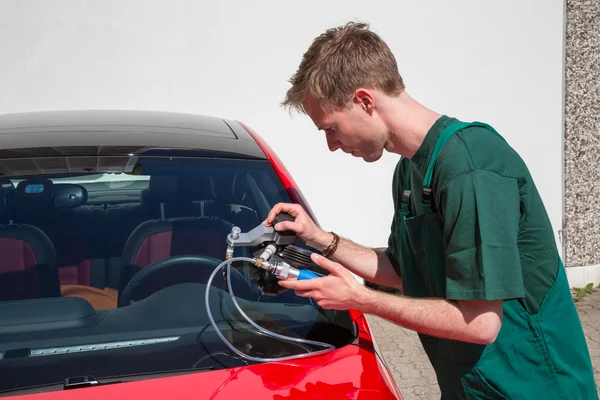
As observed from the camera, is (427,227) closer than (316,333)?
Yes

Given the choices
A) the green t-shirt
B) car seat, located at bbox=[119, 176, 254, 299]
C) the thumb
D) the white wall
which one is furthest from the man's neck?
the white wall

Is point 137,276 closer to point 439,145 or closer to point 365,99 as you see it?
point 365,99

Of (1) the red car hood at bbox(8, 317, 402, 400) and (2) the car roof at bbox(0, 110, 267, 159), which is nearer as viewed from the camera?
(1) the red car hood at bbox(8, 317, 402, 400)

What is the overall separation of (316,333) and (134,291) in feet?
2.14

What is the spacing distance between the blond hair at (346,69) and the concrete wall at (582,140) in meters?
4.09

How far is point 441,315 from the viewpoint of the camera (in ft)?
5.22

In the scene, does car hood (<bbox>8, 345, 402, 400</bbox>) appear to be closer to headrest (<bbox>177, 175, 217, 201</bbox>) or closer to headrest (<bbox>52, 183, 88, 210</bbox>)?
headrest (<bbox>177, 175, 217, 201</bbox>)

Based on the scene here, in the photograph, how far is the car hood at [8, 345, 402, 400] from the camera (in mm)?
1611

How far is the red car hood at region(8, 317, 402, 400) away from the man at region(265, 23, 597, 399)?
183 millimetres

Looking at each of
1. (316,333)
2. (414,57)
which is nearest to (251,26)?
(414,57)

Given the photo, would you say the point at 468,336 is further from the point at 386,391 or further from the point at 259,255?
the point at 259,255

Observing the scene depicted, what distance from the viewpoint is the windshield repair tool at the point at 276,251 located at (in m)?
1.76

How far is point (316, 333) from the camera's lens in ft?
6.41

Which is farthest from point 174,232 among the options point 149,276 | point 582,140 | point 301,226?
point 582,140
